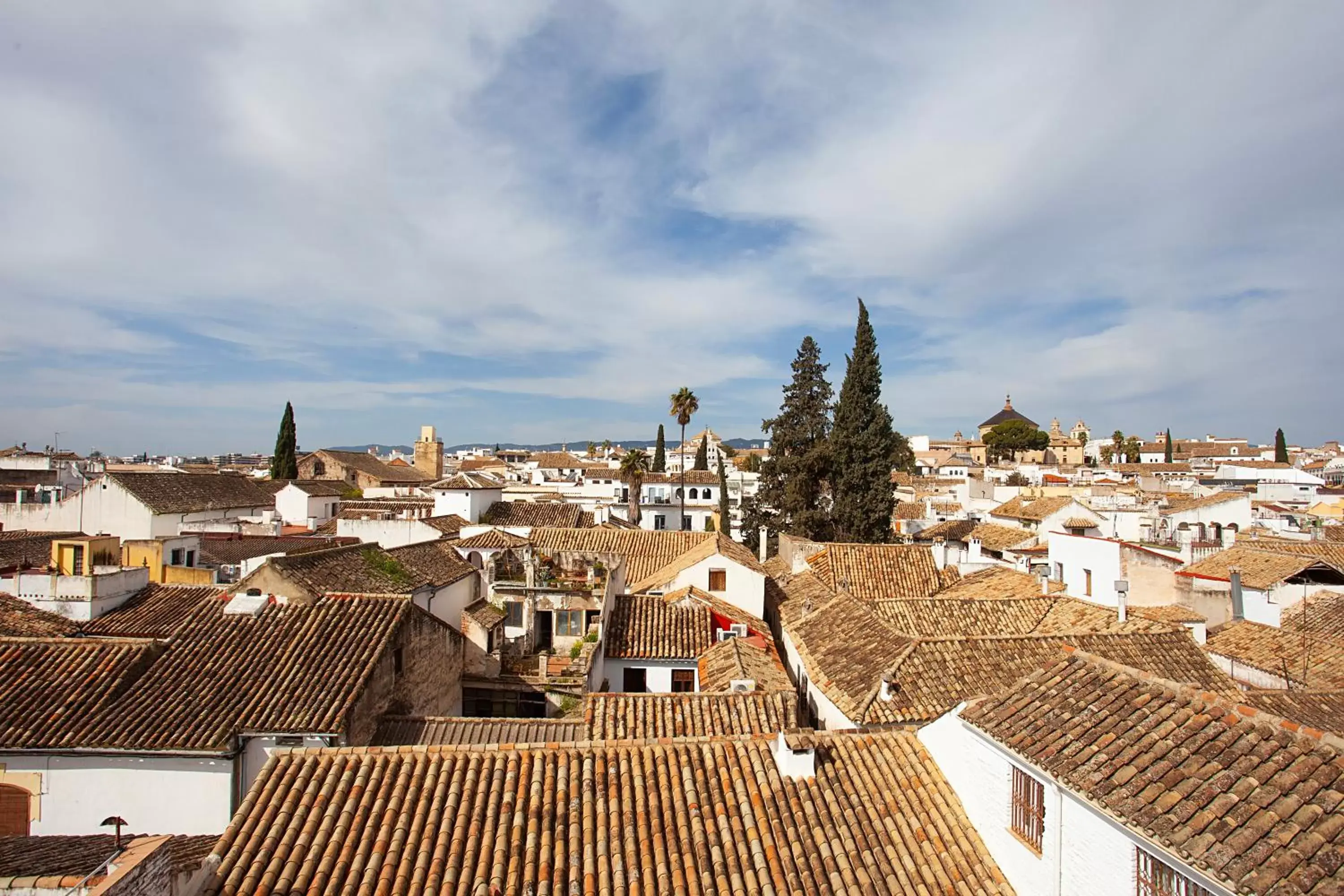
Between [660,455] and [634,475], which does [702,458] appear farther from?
[634,475]

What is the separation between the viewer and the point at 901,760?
9.16 meters

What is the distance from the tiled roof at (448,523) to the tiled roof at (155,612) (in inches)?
544

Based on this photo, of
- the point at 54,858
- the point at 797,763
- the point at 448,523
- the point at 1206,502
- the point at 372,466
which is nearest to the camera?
the point at 54,858

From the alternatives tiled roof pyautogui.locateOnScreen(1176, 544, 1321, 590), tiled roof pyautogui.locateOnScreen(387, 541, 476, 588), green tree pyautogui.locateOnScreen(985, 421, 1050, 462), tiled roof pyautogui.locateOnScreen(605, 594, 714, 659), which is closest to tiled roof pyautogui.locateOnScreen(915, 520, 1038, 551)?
tiled roof pyautogui.locateOnScreen(1176, 544, 1321, 590)

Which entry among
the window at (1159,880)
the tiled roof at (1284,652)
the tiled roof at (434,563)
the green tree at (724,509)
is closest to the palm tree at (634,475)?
the green tree at (724,509)

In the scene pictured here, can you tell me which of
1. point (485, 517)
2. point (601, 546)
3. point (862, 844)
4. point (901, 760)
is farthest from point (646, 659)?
point (485, 517)

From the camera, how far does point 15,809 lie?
10.2 m

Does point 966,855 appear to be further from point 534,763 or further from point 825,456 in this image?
point 825,456

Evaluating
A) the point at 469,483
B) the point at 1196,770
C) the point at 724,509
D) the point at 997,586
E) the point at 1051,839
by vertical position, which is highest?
the point at 469,483

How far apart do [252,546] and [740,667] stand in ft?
78.2

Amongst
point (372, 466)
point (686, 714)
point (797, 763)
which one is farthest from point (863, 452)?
point (372, 466)

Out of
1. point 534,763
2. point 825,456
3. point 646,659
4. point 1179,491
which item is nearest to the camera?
point 534,763

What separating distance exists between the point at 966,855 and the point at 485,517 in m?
33.2

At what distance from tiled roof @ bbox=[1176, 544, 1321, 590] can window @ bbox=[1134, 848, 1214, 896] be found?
2098 centimetres
